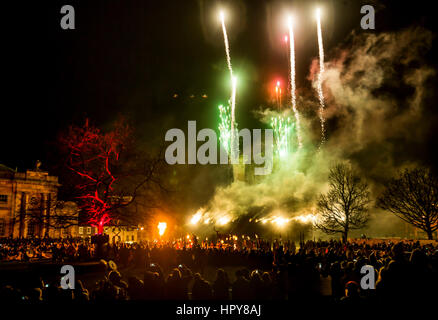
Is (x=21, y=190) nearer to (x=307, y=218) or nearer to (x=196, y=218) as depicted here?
(x=196, y=218)

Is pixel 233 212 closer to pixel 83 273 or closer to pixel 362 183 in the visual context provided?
pixel 362 183

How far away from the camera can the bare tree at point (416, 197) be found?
110 feet

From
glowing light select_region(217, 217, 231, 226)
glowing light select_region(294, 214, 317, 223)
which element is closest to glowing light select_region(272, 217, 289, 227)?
glowing light select_region(294, 214, 317, 223)

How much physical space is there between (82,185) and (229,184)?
157 feet

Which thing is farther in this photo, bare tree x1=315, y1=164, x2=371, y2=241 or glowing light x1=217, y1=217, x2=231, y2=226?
glowing light x1=217, y1=217, x2=231, y2=226

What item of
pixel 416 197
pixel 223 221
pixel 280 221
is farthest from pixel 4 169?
pixel 416 197

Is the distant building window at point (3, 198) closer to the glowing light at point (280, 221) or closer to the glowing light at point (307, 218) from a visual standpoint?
the glowing light at point (280, 221)

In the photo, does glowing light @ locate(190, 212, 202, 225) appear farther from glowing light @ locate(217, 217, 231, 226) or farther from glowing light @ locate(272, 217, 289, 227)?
glowing light @ locate(272, 217, 289, 227)

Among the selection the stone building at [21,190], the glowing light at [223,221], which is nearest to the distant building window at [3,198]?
the stone building at [21,190]

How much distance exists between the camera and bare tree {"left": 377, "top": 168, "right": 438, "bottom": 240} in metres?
33.7

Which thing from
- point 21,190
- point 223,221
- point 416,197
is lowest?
point 223,221

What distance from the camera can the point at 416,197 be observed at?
34.5 metres

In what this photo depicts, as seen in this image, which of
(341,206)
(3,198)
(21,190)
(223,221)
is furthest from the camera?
(21,190)
